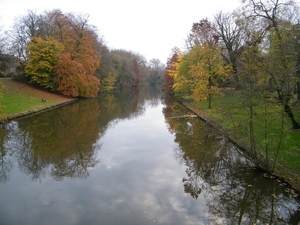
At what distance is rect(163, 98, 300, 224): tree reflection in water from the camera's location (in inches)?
275

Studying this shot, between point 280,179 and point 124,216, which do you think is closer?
point 124,216

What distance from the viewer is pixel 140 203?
25.2ft

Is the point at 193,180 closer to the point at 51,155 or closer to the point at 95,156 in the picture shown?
the point at 95,156

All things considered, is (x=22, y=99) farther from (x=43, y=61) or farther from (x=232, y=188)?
(x=232, y=188)

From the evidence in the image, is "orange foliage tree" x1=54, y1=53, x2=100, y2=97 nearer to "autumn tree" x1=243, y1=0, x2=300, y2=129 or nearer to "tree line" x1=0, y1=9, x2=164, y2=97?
"tree line" x1=0, y1=9, x2=164, y2=97

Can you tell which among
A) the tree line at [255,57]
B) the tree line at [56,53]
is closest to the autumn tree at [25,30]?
the tree line at [56,53]

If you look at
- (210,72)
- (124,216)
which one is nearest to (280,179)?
(124,216)

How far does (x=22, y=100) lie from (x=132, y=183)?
74.9 ft

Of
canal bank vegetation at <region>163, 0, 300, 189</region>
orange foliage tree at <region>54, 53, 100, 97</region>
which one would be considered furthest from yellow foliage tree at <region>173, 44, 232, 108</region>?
orange foliage tree at <region>54, 53, 100, 97</region>

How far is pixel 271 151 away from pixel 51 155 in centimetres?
985

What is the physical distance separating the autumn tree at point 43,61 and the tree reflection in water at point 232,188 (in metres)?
27.0

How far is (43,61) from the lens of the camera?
3419cm

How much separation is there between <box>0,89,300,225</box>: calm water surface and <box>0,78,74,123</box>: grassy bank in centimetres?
673

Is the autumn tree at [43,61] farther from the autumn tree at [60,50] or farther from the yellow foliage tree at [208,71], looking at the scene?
the yellow foliage tree at [208,71]
